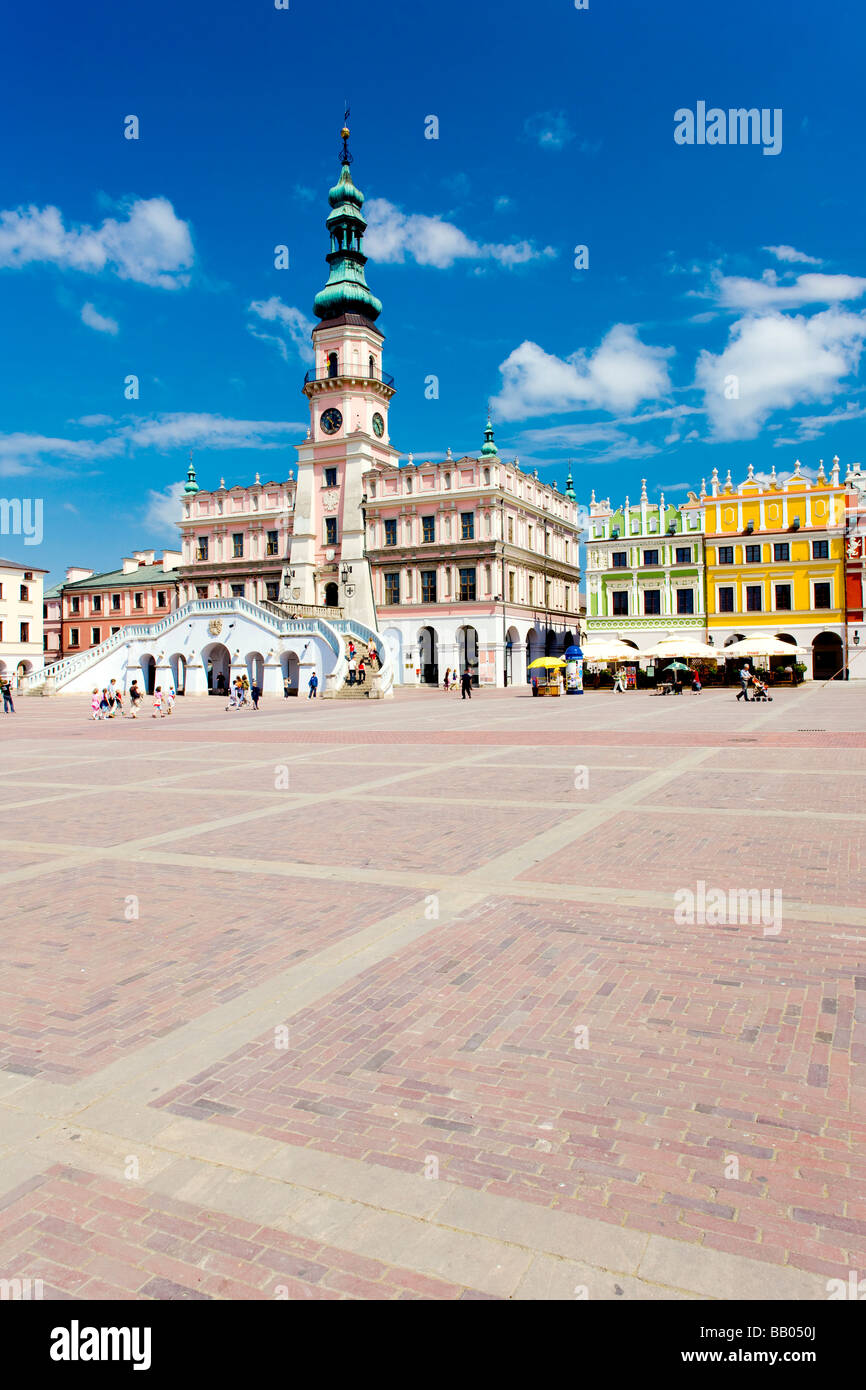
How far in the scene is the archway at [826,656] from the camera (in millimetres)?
58094

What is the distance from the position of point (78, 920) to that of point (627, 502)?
198 ft

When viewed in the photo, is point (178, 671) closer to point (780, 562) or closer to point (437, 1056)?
point (780, 562)

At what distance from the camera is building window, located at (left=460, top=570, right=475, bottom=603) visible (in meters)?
55.9

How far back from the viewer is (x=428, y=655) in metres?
58.2

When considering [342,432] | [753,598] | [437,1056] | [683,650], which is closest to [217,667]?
[342,432]

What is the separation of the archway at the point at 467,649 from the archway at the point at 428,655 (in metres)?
1.84

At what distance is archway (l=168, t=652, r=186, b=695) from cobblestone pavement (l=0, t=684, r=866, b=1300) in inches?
1781

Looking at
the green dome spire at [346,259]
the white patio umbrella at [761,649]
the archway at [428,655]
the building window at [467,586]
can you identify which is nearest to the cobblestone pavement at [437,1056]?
the white patio umbrella at [761,649]

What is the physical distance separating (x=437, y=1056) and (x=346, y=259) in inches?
2601

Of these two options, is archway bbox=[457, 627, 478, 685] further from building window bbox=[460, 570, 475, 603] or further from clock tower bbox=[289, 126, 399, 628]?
clock tower bbox=[289, 126, 399, 628]

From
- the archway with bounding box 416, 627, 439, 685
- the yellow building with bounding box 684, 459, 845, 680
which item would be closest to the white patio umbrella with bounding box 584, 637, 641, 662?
the archway with bounding box 416, 627, 439, 685

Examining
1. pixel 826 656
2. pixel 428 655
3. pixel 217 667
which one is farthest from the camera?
pixel 826 656
